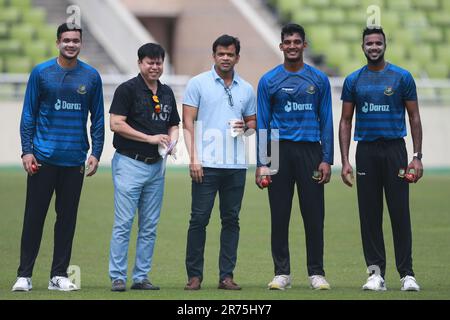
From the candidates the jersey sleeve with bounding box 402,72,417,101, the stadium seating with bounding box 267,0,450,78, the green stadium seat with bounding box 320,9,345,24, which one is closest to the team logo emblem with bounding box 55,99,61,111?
the jersey sleeve with bounding box 402,72,417,101

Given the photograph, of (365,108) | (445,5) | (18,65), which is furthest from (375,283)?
(445,5)

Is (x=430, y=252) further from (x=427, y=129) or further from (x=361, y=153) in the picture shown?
(x=427, y=129)

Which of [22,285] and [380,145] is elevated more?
[380,145]

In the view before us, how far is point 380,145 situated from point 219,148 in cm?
137

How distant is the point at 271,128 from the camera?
10.1 meters

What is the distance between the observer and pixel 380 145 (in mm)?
10008

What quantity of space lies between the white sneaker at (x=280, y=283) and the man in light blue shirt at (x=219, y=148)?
30 cm

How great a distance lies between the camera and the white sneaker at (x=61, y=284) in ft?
32.0

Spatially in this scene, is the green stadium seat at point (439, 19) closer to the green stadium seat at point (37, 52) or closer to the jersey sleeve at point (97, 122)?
the green stadium seat at point (37, 52)

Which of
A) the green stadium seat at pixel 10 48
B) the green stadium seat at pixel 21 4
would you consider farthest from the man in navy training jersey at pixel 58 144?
the green stadium seat at pixel 21 4

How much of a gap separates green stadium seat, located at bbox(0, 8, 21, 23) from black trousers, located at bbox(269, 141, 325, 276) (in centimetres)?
1951

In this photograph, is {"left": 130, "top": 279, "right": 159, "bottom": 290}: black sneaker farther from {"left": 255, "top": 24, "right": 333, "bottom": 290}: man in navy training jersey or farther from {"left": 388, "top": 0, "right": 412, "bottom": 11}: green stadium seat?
{"left": 388, "top": 0, "right": 412, "bottom": 11}: green stadium seat

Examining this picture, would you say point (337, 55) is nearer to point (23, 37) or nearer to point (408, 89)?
point (23, 37)
